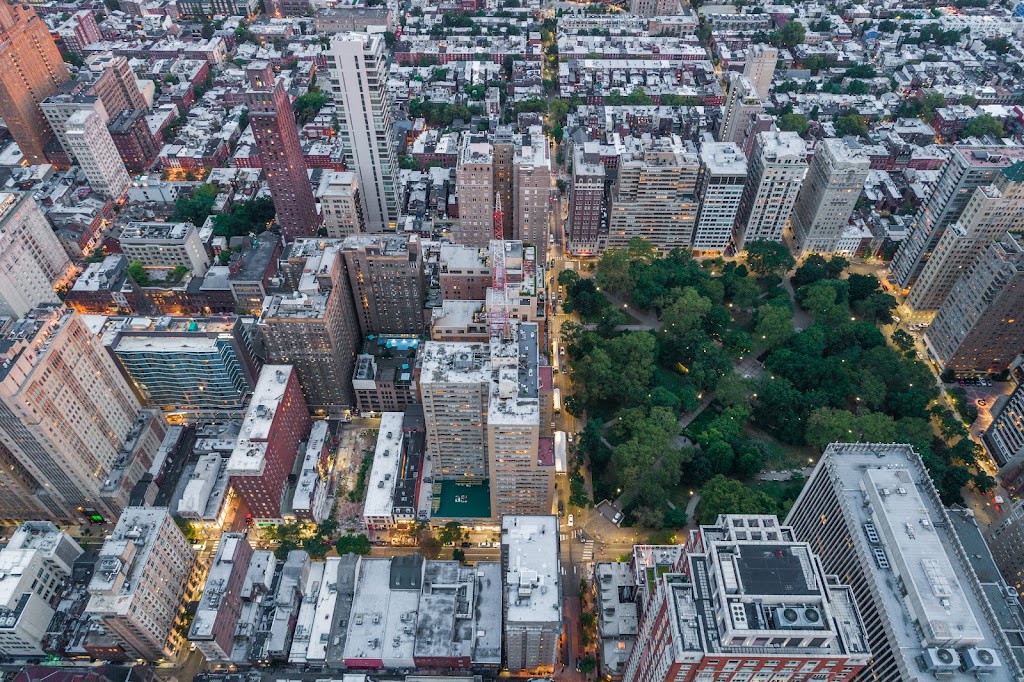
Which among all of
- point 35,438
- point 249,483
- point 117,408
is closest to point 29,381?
point 35,438

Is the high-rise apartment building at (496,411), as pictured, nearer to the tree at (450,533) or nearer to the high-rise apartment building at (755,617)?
the tree at (450,533)

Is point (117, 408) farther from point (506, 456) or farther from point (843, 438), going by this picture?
point (843, 438)

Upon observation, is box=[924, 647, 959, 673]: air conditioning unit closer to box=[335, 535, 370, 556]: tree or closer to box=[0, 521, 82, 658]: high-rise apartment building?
box=[335, 535, 370, 556]: tree

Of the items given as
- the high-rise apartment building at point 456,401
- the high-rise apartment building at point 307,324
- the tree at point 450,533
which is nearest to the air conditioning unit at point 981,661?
the high-rise apartment building at point 456,401

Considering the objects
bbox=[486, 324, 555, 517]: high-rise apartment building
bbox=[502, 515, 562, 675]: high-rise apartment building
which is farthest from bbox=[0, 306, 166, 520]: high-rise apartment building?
bbox=[502, 515, 562, 675]: high-rise apartment building

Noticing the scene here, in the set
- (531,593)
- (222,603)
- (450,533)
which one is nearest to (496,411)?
(531,593)

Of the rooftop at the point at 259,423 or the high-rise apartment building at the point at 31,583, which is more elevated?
the rooftop at the point at 259,423
